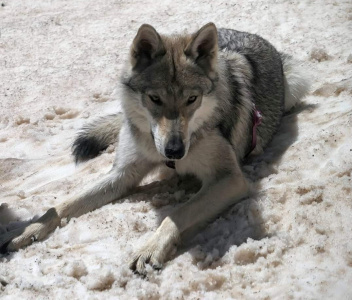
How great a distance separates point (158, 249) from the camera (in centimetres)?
333

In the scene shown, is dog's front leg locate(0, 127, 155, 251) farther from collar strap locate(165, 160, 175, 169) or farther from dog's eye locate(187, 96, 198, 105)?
dog's eye locate(187, 96, 198, 105)

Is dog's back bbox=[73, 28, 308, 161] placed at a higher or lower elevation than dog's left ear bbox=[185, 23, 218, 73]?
lower

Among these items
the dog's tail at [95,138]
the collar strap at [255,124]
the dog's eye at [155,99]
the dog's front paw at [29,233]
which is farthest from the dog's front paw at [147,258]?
the dog's tail at [95,138]

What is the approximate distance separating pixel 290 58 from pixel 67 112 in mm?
2851

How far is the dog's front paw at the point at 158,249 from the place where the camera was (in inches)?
126

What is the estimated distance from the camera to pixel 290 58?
5.93m

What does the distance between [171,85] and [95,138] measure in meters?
1.71

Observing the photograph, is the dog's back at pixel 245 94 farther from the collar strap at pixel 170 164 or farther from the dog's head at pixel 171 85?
the collar strap at pixel 170 164

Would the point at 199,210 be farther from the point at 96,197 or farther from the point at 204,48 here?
the point at 204,48

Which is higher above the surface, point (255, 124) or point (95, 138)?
point (255, 124)

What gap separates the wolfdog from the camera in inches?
144

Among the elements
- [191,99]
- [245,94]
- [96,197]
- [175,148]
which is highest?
[191,99]

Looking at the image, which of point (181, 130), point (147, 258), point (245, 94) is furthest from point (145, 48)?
point (147, 258)

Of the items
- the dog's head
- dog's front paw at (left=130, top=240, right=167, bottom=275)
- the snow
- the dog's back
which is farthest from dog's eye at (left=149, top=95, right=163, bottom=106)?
dog's front paw at (left=130, top=240, right=167, bottom=275)
